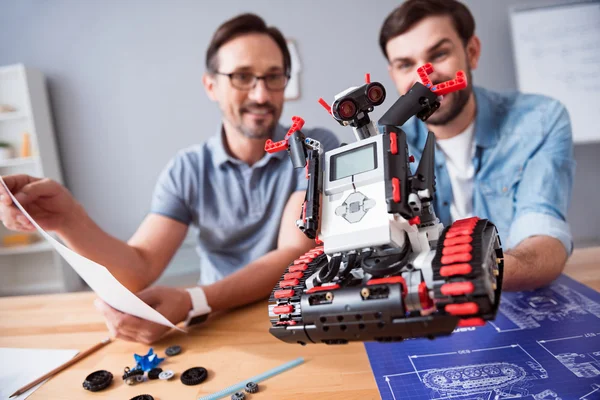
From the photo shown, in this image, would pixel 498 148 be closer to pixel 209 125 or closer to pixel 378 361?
pixel 378 361

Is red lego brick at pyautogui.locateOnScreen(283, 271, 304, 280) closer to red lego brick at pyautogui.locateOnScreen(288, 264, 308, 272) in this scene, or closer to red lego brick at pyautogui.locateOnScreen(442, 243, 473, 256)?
red lego brick at pyautogui.locateOnScreen(288, 264, 308, 272)

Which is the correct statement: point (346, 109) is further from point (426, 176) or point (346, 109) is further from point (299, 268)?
point (299, 268)

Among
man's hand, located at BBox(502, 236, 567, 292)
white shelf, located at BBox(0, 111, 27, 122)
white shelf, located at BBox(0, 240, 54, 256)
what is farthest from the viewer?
white shelf, located at BBox(0, 111, 27, 122)

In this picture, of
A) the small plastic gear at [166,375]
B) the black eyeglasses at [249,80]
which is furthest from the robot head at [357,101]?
the black eyeglasses at [249,80]

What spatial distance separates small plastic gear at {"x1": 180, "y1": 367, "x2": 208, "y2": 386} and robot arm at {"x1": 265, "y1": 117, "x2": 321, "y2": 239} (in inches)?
14.2

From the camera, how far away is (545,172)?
1280 millimetres

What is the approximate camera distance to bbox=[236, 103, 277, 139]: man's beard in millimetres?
1497

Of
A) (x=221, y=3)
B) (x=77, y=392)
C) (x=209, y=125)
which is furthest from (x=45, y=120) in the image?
(x=77, y=392)

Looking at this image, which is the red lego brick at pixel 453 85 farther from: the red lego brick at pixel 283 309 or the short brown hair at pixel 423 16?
the short brown hair at pixel 423 16

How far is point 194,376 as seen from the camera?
761 mm

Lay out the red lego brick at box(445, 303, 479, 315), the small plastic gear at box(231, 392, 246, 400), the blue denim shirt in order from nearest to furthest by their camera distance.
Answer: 1. the red lego brick at box(445, 303, 479, 315)
2. the small plastic gear at box(231, 392, 246, 400)
3. the blue denim shirt

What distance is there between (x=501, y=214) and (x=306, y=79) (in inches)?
84.0

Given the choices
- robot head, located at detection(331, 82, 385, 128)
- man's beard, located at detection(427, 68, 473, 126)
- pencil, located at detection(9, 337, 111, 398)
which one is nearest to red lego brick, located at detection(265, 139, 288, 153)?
robot head, located at detection(331, 82, 385, 128)

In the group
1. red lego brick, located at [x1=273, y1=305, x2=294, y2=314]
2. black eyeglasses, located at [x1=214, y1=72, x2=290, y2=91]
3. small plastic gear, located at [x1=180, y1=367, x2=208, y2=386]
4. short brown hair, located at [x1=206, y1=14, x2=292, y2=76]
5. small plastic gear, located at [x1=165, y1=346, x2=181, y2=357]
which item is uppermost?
short brown hair, located at [x1=206, y1=14, x2=292, y2=76]
